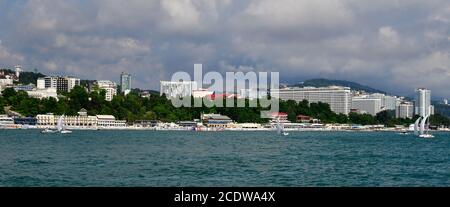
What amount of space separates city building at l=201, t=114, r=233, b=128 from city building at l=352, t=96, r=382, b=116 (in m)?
43.1

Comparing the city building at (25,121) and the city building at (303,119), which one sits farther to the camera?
the city building at (303,119)

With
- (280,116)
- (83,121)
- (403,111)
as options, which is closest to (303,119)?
(280,116)

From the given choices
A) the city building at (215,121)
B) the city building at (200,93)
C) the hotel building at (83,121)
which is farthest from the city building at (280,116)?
the hotel building at (83,121)

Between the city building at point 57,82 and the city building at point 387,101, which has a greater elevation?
the city building at point 57,82

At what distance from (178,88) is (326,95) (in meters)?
36.8

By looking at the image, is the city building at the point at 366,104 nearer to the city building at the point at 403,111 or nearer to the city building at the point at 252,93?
the city building at the point at 403,111

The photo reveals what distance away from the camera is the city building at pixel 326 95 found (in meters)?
132

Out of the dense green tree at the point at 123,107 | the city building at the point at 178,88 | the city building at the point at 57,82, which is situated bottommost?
the dense green tree at the point at 123,107

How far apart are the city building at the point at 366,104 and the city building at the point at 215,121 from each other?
43.1 metres

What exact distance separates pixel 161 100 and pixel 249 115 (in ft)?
51.8

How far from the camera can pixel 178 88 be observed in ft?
381

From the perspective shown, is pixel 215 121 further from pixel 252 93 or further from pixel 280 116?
pixel 252 93

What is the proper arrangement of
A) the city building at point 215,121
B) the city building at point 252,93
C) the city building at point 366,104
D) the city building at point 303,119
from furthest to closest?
the city building at point 366,104
the city building at point 252,93
the city building at point 303,119
the city building at point 215,121
